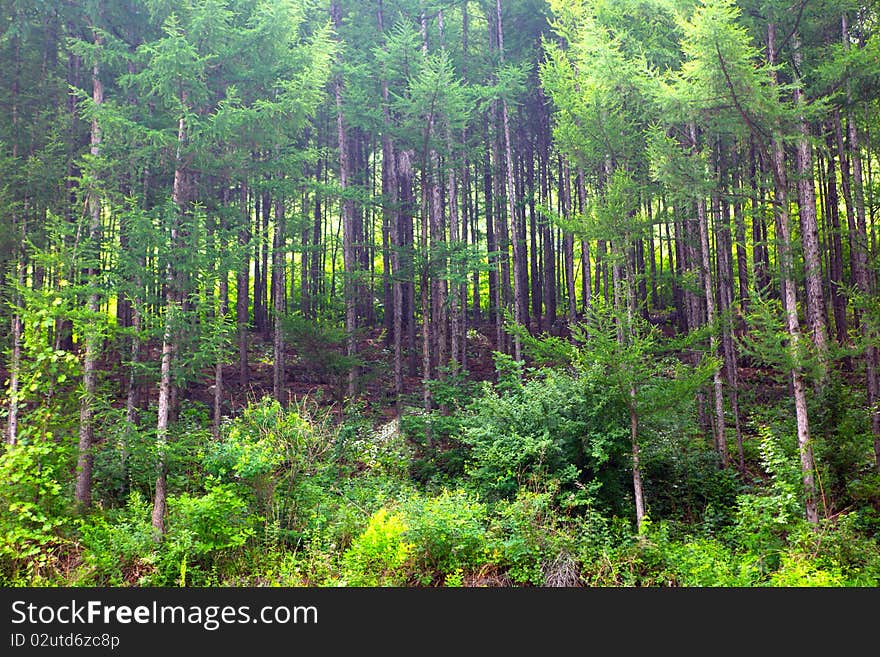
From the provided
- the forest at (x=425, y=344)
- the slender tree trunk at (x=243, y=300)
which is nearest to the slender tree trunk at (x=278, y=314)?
the forest at (x=425, y=344)

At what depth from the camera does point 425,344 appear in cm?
1606

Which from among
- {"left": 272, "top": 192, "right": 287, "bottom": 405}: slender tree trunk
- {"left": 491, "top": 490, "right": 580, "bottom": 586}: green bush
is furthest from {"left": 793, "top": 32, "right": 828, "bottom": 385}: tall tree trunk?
{"left": 272, "top": 192, "right": 287, "bottom": 405}: slender tree trunk

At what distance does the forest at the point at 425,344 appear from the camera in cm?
856

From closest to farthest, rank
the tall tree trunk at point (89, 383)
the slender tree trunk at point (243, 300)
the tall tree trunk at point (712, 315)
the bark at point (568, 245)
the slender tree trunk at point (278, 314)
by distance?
1. the tall tree trunk at point (89, 383)
2. the tall tree trunk at point (712, 315)
3. the slender tree trunk at point (243, 300)
4. the slender tree trunk at point (278, 314)
5. the bark at point (568, 245)

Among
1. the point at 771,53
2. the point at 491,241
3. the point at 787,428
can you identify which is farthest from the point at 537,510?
the point at 491,241

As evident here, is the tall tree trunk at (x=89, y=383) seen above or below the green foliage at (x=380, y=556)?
above

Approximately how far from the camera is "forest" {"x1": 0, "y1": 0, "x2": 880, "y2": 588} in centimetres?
856

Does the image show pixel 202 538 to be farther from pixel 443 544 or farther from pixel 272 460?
pixel 443 544

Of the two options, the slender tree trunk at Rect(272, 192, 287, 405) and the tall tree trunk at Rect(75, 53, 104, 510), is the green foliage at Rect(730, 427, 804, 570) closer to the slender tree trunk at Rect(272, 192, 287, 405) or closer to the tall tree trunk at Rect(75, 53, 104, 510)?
the tall tree trunk at Rect(75, 53, 104, 510)

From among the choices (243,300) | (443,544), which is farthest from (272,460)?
(243,300)

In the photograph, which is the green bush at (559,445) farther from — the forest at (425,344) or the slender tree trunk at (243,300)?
the slender tree trunk at (243,300)

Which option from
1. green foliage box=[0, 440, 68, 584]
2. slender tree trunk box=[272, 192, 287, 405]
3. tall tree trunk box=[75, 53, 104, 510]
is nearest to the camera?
green foliage box=[0, 440, 68, 584]

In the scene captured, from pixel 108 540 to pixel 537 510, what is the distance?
6587 mm

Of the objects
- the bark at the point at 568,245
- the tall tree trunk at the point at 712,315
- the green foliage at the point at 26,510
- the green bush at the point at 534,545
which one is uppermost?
the bark at the point at 568,245
